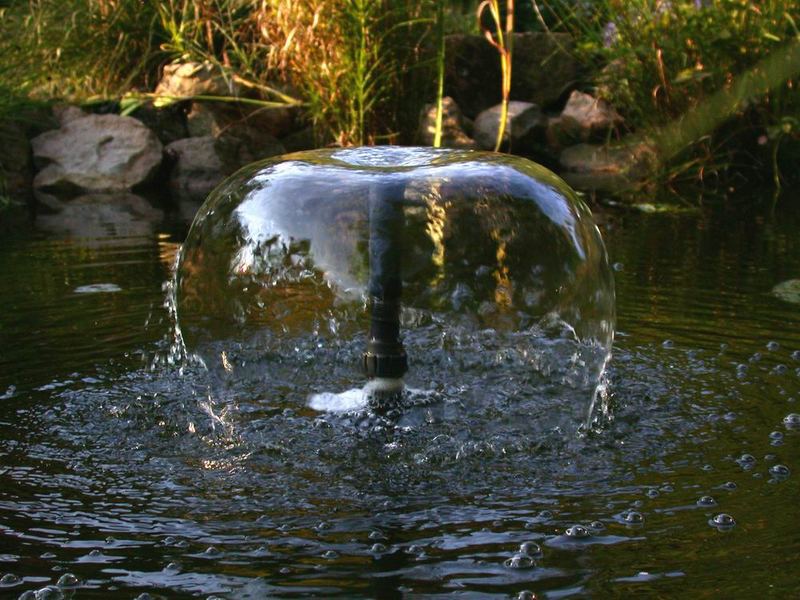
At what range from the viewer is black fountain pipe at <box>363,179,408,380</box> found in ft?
10.6

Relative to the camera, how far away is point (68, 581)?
230 cm

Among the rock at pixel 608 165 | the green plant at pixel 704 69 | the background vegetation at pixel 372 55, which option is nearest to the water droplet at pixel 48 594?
the background vegetation at pixel 372 55

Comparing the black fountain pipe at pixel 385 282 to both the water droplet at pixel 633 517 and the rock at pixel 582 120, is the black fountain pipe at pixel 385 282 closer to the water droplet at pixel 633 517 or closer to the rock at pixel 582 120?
the water droplet at pixel 633 517

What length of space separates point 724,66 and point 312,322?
6160mm

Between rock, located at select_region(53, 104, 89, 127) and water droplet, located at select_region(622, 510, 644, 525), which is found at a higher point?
rock, located at select_region(53, 104, 89, 127)

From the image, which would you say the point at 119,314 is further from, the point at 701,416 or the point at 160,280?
the point at 701,416

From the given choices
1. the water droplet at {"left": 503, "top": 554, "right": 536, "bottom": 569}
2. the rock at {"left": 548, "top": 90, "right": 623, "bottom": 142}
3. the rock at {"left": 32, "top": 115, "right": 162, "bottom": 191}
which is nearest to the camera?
the water droplet at {"left": 503, "top": 554, "right": 536, "bottom": 569}

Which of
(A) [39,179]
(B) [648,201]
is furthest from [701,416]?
(A) [39,179]

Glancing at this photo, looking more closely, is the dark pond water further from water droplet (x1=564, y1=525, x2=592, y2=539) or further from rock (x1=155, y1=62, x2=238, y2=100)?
rock (x1=155, y1=62, x2=238, y2=100)

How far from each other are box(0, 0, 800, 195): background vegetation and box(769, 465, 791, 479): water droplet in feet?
18.2

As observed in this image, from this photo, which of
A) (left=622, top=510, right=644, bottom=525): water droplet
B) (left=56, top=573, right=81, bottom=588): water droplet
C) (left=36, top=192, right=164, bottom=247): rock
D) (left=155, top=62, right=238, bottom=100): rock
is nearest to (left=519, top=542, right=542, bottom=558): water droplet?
(left=622, top=510, right=644, bottom=525): water droplet

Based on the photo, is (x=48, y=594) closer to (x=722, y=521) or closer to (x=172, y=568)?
(x=172, y=568)

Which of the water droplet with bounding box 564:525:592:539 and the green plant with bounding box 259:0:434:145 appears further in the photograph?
the green plant with bounding box 259:0:434:145

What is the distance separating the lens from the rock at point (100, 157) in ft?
32.3
